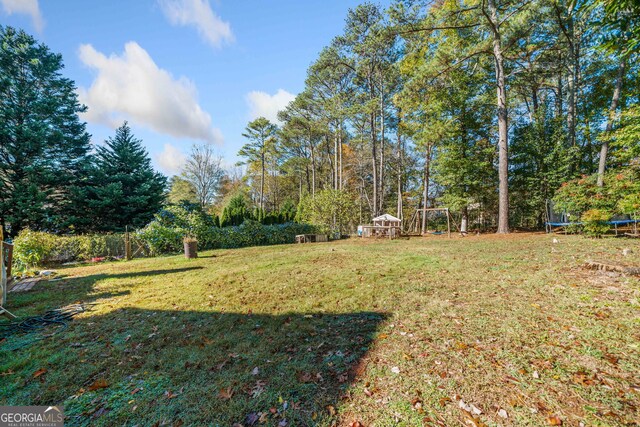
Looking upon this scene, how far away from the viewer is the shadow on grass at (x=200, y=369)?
78.7 inches

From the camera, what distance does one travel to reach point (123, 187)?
15422mm

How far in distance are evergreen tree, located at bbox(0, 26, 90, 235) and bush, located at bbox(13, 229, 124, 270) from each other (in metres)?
4.92

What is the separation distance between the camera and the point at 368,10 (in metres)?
15.6

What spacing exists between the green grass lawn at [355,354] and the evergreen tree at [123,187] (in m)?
11.5

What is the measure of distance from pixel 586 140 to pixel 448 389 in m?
21.1

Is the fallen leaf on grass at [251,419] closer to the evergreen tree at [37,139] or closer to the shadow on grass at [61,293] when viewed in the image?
the shadow on grass at [61,293]

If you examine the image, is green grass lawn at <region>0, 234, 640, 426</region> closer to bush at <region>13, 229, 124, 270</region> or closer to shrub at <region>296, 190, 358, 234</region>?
bush at <region>13, 229, 124, 270</region>

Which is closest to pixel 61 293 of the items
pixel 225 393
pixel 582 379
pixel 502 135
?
pixel 225 393

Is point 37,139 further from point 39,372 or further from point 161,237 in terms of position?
point 39,372

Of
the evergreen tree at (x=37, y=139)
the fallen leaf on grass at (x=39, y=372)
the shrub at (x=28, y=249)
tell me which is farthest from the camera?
the evergreen tree at (x=37, y=139)

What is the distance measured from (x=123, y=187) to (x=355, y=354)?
59.5ft

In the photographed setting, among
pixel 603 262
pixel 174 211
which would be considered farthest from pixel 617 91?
pixel 174 211

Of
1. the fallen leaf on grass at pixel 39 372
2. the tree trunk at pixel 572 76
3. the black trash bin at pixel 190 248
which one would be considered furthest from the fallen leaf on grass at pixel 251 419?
the tree trunk at pixel 572 76

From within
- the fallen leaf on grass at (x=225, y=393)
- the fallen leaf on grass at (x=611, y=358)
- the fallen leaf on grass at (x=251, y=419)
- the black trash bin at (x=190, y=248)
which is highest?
the black trash bin at (x=190, y=248)
